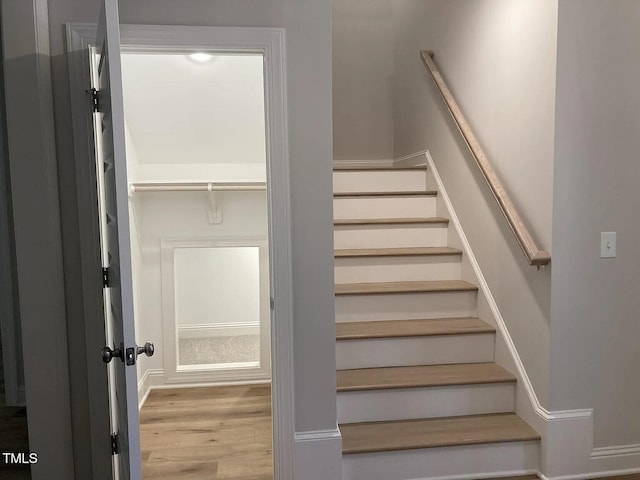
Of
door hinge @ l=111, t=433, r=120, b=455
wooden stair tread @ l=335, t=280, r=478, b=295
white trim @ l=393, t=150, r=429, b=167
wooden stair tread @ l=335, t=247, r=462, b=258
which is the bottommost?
door hinge @ l=111, t=433, r=120, b=455

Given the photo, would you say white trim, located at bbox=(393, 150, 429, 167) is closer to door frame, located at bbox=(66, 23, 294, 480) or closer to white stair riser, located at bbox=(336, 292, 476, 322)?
white stair riser, located at bbox=(336, 292, 476, 322)

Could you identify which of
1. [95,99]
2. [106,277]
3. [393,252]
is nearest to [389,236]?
[393,252]

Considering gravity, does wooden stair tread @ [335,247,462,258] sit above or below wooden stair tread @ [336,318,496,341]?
above

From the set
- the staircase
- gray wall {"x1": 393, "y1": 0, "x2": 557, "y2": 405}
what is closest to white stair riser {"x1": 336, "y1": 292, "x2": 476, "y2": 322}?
the staircase

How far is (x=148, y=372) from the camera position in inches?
153

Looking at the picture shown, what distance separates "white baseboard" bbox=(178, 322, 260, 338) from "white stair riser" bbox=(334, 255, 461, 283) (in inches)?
50.1

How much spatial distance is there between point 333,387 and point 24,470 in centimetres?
151

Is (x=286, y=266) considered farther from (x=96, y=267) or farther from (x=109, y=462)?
(x=109, y=462)

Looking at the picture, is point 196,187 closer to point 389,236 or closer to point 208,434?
point 389,236

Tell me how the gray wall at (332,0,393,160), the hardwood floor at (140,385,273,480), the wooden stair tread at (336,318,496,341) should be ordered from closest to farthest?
the hardwood floor at (140,385,273,480)
the wooden stair tread at (336,318,496,341)
the gray wall at (332,0,393,160)

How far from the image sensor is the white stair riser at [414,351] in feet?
9.61

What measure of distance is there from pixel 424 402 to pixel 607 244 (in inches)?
47.3

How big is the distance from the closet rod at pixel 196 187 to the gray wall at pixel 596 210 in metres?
1.91

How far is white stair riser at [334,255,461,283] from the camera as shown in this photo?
339 centimetres
